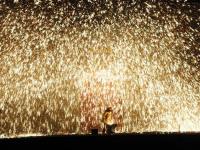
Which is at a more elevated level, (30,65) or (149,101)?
(30,65)

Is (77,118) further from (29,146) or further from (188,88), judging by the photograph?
(29,146)

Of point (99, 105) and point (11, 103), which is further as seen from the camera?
point (11, 103)

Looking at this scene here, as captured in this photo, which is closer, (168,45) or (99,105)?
(99,105)

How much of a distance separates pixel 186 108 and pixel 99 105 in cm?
381

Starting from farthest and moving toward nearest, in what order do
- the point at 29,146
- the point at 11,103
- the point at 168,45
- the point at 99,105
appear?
the point at 11,103
the point at 168,45
the point at 99,105
the point at 29,146

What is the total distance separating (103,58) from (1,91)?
4284mm

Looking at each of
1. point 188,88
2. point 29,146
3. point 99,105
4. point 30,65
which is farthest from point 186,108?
point 29,146

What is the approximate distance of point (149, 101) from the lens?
1973cm

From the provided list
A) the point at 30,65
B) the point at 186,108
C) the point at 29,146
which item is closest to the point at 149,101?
the point at 186,108

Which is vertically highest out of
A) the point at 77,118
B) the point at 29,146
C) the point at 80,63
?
the point at 80,63

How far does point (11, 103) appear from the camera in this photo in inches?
811

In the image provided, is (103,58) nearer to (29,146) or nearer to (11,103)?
(11,103)

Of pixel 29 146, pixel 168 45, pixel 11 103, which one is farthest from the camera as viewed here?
pixel 11 103

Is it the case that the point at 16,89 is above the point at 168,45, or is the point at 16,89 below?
below
